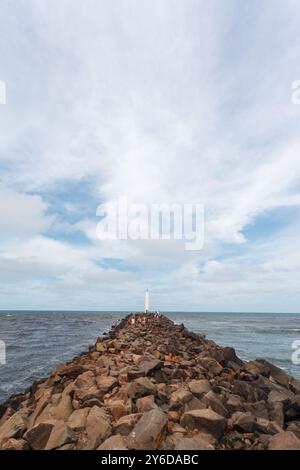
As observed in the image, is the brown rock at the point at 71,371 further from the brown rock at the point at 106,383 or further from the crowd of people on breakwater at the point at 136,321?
the crowd of people on breakwater at the point at 136,321

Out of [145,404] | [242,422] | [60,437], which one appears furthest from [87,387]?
[242,422]

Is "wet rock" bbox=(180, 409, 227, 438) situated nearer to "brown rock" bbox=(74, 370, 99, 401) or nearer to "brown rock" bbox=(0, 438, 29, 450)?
"brown rock" bbox=(74, 370, 99, 401)

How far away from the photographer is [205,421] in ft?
16.4

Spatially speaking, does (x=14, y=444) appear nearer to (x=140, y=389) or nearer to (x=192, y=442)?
→ (x=140, y=389)

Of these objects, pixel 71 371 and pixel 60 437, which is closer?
pixel 60 437

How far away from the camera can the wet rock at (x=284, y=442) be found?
4.54m

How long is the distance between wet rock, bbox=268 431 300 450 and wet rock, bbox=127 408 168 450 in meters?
1.63

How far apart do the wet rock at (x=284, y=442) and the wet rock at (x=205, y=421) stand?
2.41ft

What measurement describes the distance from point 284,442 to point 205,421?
1172 mm

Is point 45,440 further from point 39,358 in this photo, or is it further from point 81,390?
point 39,358

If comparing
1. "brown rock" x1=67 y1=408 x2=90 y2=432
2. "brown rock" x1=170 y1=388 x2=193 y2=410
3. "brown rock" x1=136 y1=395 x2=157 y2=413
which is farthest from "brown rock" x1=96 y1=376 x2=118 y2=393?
"brown rock" x1=170 y1=388 x2=193 y2=410
